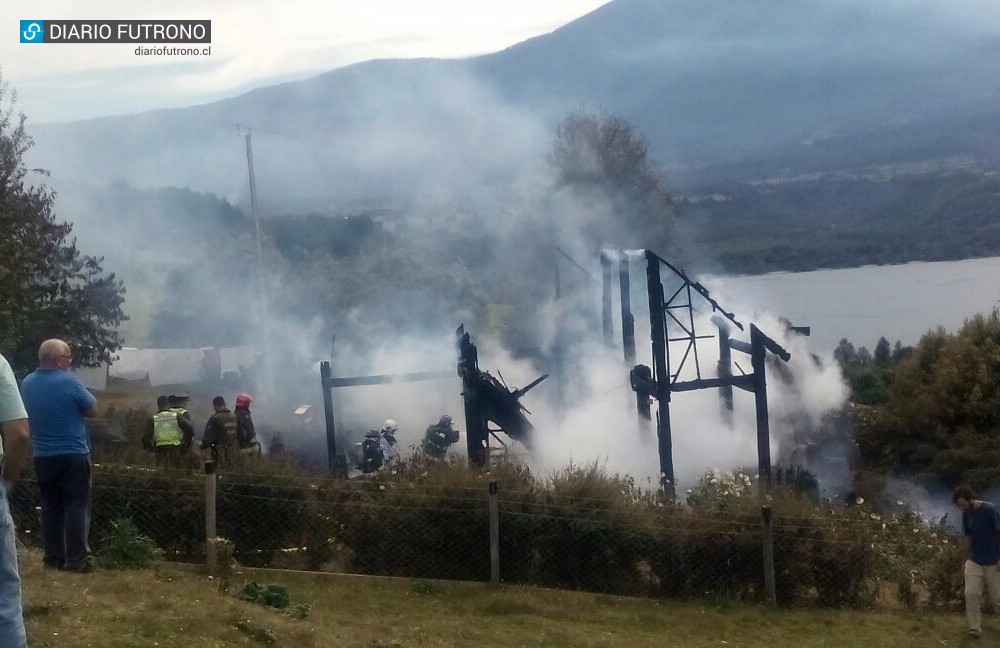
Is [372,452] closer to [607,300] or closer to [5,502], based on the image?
[607,300]

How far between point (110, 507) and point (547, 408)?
15346 mm

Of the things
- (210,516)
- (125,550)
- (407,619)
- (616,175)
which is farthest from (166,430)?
(616,175)

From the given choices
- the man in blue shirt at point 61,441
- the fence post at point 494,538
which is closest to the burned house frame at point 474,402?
the fence post at point 494,538

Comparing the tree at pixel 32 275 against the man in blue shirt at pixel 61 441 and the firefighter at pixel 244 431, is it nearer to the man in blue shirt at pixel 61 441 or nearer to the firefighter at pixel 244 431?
the firefighter at pixel 244 431

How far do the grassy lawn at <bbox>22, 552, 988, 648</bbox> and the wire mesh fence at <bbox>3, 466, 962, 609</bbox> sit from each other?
0.36 meters

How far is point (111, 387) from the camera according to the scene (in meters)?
33.1

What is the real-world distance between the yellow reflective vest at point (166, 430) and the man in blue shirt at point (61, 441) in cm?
381

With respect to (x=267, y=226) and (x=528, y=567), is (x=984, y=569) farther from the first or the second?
(x=267, y=226)

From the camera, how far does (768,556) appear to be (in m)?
10.9

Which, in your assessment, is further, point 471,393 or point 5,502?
point 471,393

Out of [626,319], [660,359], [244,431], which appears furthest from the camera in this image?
[626,319]

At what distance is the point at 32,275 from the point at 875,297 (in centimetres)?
6232

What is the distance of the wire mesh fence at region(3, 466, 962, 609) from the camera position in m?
10.8

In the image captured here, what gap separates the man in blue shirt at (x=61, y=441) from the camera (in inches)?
322
